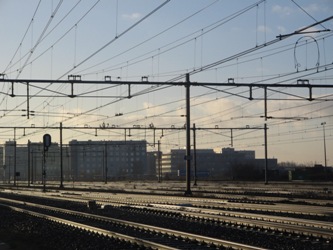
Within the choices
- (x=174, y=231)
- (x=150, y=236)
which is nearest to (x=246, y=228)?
(x=174, y=231)

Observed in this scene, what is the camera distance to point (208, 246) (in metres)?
14.9

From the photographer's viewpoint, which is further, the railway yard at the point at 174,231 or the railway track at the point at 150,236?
the railway yard at the point at 174,231

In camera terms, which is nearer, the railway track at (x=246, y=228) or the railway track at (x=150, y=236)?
the railway track at (x=150, y=236)

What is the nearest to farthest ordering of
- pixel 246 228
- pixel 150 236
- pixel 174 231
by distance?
pixel 150 236 → pixel 174 231 → pixel 246 228

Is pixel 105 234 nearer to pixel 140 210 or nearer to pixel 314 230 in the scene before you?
pixel 314 230

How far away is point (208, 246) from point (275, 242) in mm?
1866

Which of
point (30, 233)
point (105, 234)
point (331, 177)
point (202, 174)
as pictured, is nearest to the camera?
point (105, 234)

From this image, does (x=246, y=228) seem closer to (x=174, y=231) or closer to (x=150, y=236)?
(x=174, y=231)

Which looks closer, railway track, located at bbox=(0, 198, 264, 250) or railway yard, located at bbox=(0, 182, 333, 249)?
railway track, located at bbox=(0, 198, 264, 250)

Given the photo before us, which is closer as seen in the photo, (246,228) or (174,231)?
(174,231)

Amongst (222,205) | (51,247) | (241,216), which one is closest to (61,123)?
(222,205)

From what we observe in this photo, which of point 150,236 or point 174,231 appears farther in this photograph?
point 174,231

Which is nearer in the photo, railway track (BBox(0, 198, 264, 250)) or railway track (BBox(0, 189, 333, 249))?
railway track (BBox(0, 198, 264, 250))

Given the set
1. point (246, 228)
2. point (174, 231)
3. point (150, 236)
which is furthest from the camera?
point (246, 228)
